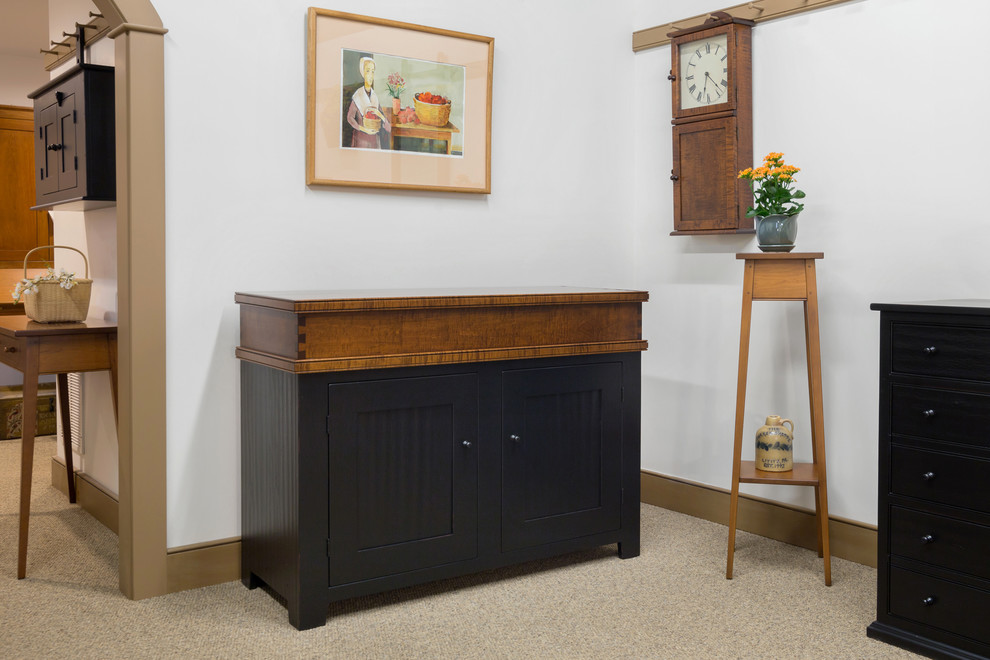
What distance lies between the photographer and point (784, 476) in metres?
3.16

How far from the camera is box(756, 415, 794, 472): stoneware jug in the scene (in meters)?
3.21

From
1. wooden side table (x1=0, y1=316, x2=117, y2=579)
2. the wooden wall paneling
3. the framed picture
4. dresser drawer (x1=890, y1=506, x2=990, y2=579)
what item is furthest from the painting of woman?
the wooden wall paneling

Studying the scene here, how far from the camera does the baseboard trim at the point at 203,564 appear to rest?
2988 mm

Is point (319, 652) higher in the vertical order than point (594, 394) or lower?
lower

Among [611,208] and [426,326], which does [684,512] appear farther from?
[426,326]

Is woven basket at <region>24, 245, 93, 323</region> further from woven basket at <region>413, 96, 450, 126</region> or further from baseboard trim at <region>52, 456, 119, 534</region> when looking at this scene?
woven basket at <region>413, 96, 450, 126</region>

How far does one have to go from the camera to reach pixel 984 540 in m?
2.40

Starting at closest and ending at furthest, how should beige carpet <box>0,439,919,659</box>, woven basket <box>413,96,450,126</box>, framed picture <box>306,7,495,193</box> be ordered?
beige carpet <box>0,439,919,659</box>
framed picture <box>306,7,495,193</box>
woven basket <box>413,96,450,126</box>

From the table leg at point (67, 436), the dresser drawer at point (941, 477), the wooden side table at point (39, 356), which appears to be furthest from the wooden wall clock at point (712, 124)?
the table leg at point (67, 436)

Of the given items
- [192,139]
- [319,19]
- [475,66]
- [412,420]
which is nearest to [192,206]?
Answer: [192,139]

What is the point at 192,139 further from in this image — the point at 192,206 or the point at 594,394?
the point at 594,394

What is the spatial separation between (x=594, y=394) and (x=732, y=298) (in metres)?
0.91

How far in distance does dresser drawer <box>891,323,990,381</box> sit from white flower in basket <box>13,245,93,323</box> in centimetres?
299

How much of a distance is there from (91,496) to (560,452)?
221 centimetres
